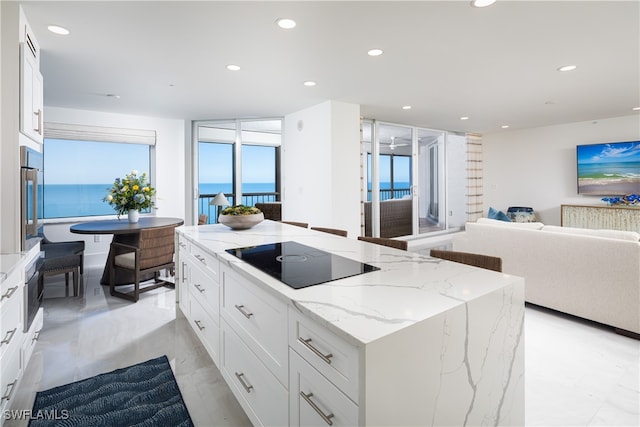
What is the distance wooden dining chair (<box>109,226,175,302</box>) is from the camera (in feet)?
11.1

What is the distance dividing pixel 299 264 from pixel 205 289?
843mm

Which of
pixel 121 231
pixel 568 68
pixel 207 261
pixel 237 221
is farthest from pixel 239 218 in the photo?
pixel 568 68

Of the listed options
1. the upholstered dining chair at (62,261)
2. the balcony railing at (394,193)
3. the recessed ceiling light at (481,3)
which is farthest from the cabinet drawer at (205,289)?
the balcony railing at (394,193)

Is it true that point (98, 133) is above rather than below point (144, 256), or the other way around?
above

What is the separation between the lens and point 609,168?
6031 mm

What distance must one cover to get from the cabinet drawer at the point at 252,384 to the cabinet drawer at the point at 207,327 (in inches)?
4.9

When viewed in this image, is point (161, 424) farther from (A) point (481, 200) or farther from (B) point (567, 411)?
(A) point (481, 200)

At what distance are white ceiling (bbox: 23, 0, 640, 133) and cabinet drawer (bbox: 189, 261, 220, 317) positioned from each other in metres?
1.76

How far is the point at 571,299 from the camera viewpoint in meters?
2.82

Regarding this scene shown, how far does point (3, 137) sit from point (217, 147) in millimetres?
4237

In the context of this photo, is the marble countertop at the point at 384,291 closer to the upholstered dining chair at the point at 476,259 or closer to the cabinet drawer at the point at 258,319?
the cabinet drawer at the point at 258,319

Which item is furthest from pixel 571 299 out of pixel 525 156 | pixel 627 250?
pixel 525 156

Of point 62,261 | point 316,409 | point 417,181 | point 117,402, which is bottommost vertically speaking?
point 117,402

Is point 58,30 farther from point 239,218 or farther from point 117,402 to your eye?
point 117,402
